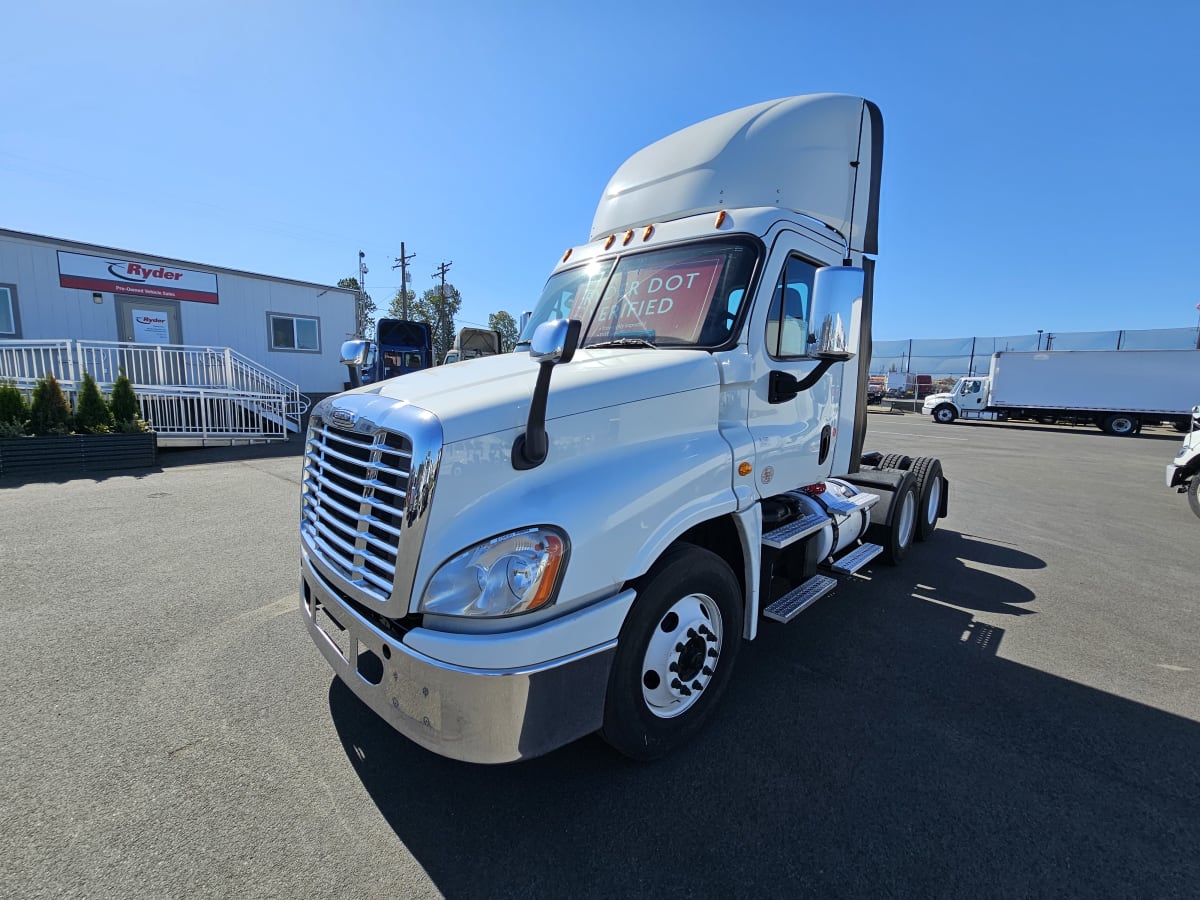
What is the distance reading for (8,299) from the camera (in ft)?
44.7

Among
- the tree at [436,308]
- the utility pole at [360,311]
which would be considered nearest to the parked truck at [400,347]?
the utility pole at [360,311]

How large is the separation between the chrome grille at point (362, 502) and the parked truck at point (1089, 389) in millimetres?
30784

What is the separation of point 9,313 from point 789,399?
62.5 ft

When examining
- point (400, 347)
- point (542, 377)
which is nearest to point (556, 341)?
point (542, 377)

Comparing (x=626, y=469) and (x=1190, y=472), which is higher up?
(x=626, y=469)

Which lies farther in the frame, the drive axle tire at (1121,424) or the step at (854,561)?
the drive axle tire at (1121,424)

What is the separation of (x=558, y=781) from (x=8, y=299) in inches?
742

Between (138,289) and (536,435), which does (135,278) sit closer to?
(138,289)

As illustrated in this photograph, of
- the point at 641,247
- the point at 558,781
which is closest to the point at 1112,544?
the point at 641,247

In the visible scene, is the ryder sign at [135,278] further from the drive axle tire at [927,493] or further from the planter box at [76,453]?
the drive axle tire at [927,493]

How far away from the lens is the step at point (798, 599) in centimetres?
315

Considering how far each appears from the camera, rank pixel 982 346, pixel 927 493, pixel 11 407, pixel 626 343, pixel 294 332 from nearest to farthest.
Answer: pixel 626 343 < pixel 927 493 < pixel 11 407 < pixel 294 332 < pixel 982 346

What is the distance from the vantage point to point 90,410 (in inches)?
391

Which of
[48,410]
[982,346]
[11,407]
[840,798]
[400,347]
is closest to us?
[840,798]
